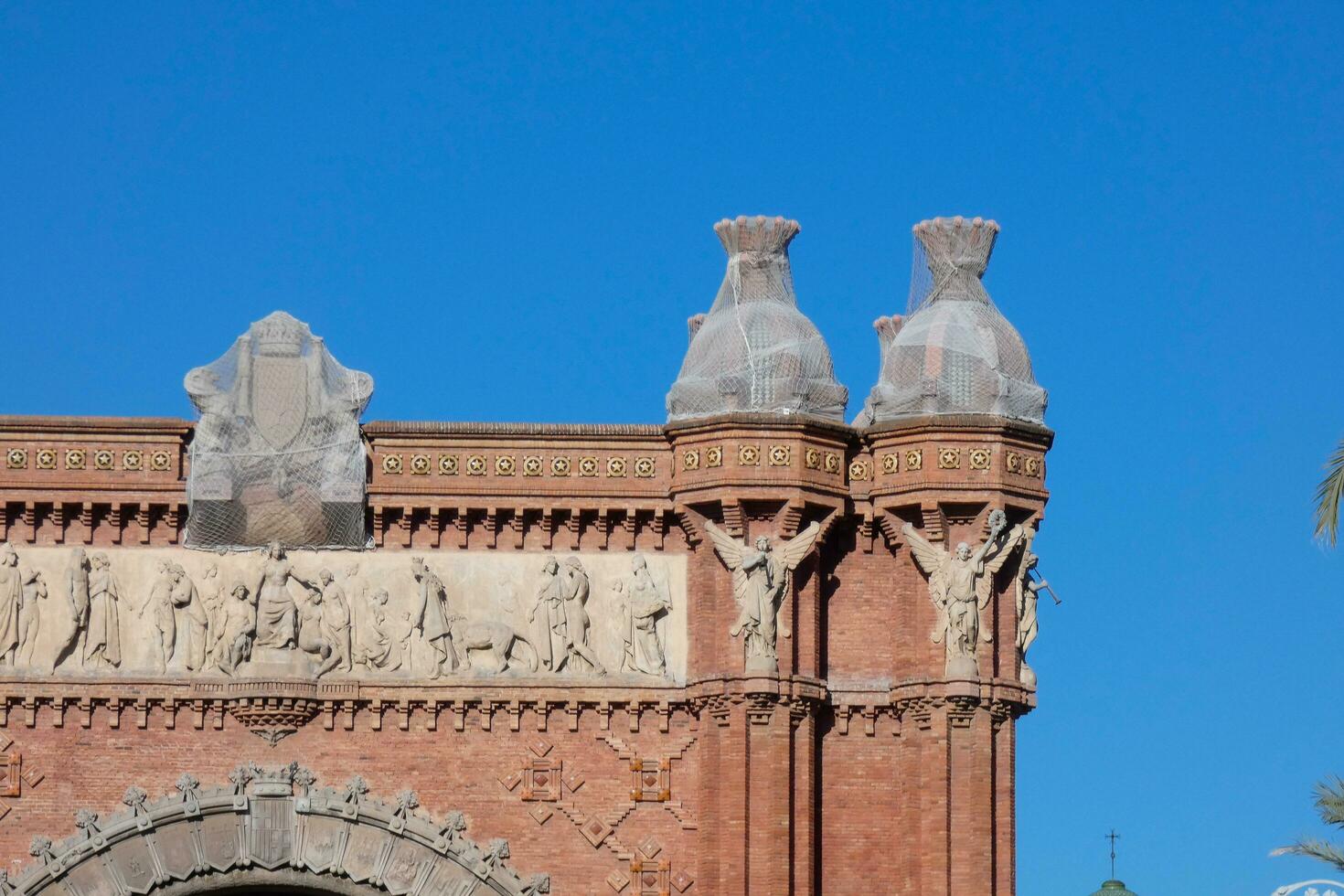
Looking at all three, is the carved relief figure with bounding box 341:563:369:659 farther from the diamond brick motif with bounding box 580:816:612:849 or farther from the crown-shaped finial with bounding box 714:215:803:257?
the crown-shaped finial with bounding box 714:215:803:257

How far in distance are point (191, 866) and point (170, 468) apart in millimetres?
3754

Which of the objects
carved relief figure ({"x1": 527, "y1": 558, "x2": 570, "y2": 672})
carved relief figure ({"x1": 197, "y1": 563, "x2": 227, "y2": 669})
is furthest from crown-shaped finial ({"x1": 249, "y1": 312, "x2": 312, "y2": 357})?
carved relief figure ({"x1": 527, "y1": 558, "x2": 570, "y2": 672})

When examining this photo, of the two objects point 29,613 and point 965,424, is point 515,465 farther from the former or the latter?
point 29,613

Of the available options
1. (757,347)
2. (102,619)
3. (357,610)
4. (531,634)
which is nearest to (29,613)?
(102,619)

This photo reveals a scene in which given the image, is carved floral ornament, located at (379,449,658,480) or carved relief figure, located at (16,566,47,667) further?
carved floral ornament, located at (379,449,658,480)

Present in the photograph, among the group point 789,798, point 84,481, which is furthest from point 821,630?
point 84,481

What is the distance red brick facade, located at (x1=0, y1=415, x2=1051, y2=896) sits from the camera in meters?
33.1

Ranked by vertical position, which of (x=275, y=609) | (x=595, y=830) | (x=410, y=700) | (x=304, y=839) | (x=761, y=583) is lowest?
(x=304, y=839)

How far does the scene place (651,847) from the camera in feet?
109

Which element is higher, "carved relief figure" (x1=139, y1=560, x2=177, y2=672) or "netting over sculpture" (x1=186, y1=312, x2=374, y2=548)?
"netting over sculpture" (x1=186, y1=312, x2=374, y2=548)

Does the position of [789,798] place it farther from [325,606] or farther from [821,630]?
[325,606]

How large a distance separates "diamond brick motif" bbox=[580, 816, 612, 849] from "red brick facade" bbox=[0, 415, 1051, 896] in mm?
19

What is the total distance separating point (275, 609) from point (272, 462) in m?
1.39

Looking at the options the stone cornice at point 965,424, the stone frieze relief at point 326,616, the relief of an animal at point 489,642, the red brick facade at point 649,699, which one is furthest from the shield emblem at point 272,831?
the stone cornice at point 965,424
